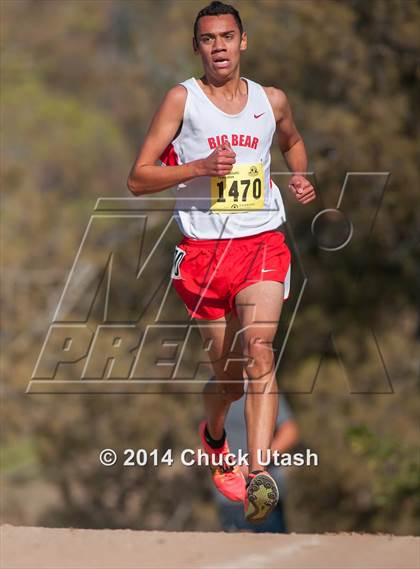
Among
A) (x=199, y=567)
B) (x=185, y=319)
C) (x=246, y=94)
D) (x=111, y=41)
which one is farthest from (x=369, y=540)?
(x=111, y=41)

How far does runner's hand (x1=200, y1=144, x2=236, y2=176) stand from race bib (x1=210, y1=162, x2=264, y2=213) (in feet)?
0.80

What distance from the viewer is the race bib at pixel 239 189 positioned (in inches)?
242

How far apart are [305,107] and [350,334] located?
366 cm

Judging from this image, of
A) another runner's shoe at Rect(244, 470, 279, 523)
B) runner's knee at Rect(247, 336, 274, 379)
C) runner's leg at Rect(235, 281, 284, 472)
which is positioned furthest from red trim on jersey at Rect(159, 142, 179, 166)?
another runner's shoe at Rect(244, 470, 279, 523)

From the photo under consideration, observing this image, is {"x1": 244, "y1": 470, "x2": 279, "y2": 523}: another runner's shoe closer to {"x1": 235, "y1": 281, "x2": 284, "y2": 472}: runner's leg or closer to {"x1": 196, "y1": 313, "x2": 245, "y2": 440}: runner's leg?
{"x1": 235, "y1": 281, "x2": 284, "y2": 472}: runner's leg

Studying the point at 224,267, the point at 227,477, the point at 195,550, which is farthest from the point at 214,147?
the point at 195,550

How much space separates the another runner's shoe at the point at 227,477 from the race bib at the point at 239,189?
1.53 metres

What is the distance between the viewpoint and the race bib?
6.15 metres

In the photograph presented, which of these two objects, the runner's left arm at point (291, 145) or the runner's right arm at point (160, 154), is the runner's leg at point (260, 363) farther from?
the runner's right arm at point (160, 154)

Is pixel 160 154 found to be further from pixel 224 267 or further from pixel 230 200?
pixel 224 267

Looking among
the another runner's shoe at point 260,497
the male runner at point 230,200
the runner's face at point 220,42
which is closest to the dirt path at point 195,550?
the another runner's shoe at point 260,497

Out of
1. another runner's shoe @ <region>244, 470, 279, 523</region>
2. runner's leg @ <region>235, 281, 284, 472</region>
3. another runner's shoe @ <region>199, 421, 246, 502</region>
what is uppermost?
runner's leg @ <region>235, 281, 284, 472</region>

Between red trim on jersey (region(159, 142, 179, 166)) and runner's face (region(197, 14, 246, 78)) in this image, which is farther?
red trim on jersey (region(159, 142, 179, 166))

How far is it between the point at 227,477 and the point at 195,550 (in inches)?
43.4
